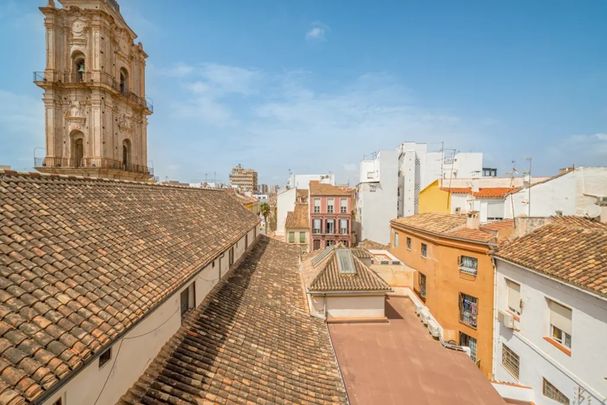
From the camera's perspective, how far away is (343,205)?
38438 mm

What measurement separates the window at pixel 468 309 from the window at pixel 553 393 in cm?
403

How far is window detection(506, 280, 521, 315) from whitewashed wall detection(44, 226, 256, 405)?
13.4 meters

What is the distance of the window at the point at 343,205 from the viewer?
126ft

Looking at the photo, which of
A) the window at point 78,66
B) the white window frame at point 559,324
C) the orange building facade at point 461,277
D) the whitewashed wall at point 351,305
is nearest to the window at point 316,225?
the orange building facade at point 461,277

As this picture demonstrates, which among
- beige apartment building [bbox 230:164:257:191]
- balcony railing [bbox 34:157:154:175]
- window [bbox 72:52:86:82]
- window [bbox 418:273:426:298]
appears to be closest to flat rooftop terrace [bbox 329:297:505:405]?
window [bbox 418:273:426:298]

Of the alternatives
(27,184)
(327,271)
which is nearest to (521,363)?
(327,271)

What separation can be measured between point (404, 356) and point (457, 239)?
731 centimetres

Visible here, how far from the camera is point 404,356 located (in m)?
11.1

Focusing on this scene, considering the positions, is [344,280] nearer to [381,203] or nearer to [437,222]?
[437,222]

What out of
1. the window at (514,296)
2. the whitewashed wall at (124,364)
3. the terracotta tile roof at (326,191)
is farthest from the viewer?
the terracotta tile roof at (326,191)

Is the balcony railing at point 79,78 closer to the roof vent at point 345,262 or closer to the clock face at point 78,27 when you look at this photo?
the clock face at point 78,27

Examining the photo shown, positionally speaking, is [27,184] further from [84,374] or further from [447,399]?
[447,399]

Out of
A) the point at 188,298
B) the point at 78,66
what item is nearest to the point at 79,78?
the point at 78,66

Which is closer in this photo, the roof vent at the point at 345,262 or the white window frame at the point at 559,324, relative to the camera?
the white window frame at the point at 559,324
